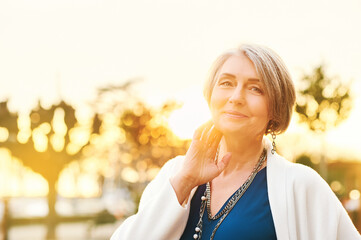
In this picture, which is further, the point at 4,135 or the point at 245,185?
the point at 4,135

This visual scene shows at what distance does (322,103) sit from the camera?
1493 centimetres

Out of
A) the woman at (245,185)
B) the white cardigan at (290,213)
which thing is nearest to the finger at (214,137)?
the woman at (245,185)

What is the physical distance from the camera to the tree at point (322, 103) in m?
14.6

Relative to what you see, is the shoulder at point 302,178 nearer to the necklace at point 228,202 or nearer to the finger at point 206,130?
the necklace at point 228,202

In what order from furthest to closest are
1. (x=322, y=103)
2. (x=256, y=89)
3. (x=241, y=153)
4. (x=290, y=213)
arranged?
(x=322, y=103), (x=241, y=153), (x=256, y=89), (x=290, y=213)

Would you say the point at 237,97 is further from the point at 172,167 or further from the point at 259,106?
the point at 172,167

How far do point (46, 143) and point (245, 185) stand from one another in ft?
69.8

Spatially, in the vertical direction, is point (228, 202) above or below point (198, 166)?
below

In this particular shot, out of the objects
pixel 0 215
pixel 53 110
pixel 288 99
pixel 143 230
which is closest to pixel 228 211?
pixel 143 230

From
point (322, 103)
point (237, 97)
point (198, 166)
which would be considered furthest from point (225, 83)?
point (322, 103)

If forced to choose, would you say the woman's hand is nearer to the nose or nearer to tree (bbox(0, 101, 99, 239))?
the nose

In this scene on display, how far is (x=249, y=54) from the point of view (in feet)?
6.91

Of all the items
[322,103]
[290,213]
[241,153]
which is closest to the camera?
[290,213]

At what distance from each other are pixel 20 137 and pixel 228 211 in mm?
21376
